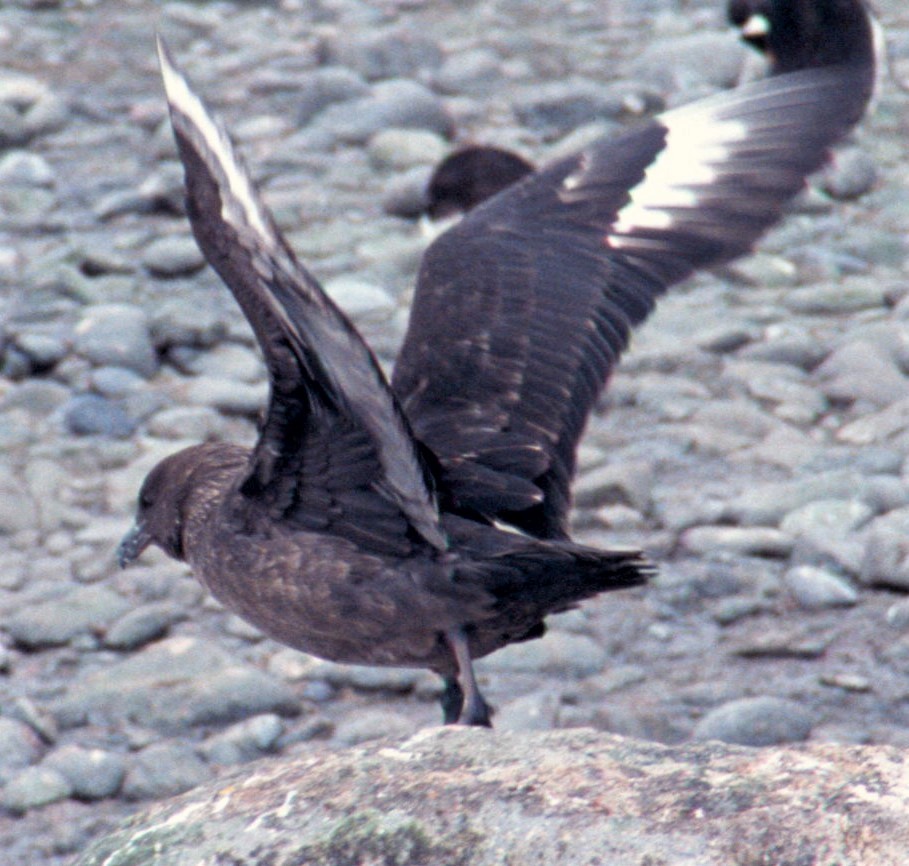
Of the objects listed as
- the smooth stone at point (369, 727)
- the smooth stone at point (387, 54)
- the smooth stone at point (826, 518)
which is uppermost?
the smooth stone at point (387, 54)

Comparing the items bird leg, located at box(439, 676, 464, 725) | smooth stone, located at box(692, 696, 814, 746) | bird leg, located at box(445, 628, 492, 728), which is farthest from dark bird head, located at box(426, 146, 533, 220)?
bird leg, located at box(445, 628, 492, 728)

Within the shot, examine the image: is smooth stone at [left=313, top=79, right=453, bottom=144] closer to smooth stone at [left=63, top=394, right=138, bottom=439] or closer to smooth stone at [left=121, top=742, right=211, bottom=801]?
smooth stone at [left=63, top=394, right=138, bottom=439]

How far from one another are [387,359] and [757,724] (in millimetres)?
2529

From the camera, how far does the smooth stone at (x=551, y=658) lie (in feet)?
15.1

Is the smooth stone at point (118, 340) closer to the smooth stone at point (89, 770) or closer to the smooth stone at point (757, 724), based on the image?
the smooth stone at point (89, 770)

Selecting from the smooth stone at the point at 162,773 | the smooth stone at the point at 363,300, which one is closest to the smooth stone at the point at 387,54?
the smooth stone at the point at 363,300

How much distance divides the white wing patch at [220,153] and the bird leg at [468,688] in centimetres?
113

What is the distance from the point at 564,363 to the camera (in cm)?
397

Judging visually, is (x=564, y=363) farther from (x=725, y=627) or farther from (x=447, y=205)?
(x=447, y=205)

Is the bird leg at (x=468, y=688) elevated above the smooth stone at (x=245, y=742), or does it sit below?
above

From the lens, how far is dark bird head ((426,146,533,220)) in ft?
24.1

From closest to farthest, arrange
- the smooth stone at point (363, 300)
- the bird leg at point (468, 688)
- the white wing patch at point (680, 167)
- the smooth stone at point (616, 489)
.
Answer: the bird leg at point (468, 688), the white wing patch at point (680, 167), the smooth stone at point (616, 489), the smooth stone at point (363, 300)

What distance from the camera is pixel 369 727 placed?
4.29 metres

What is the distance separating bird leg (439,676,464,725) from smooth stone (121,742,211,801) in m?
0.64
